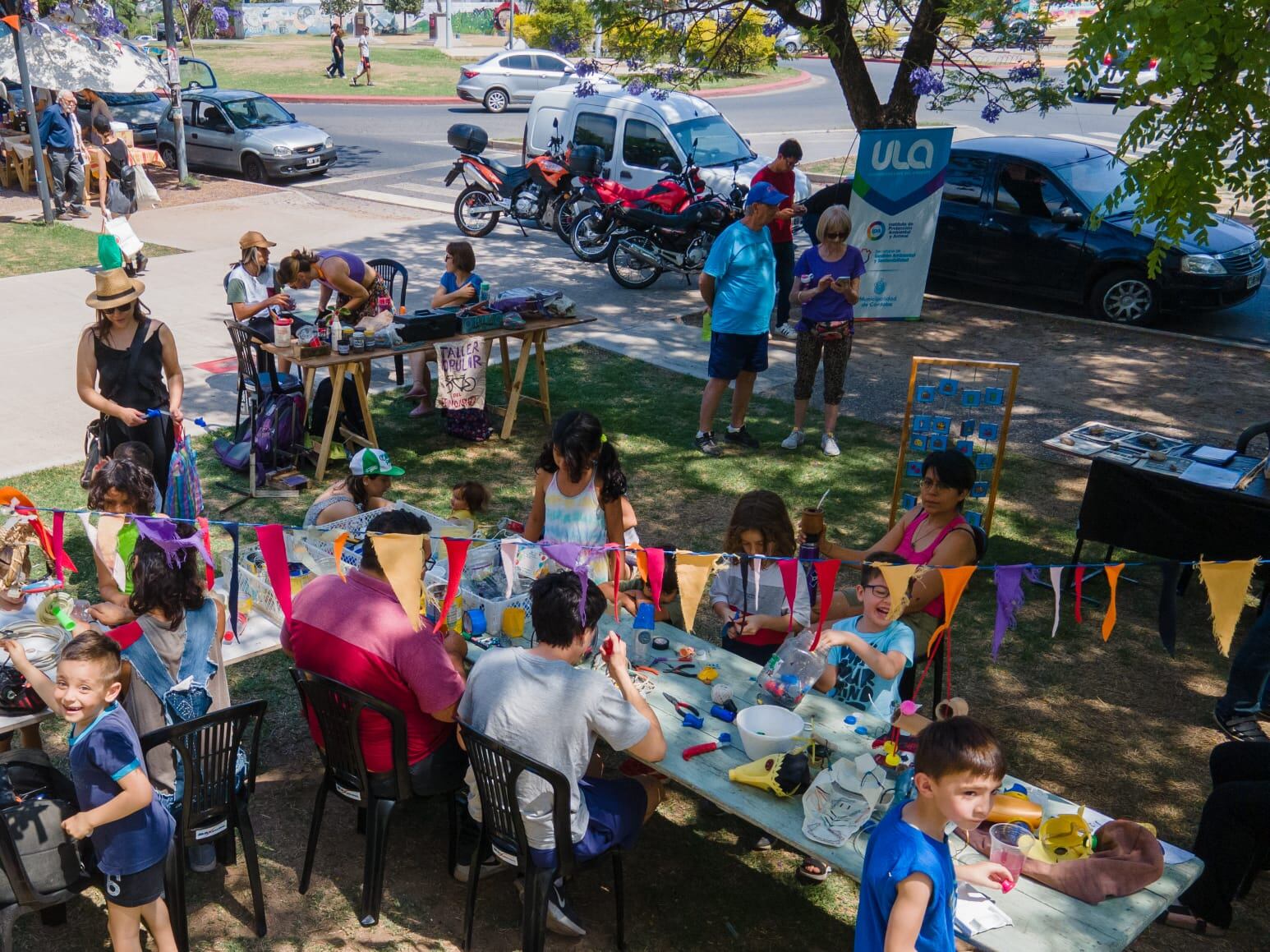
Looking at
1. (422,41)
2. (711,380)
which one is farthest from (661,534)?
(422,41)

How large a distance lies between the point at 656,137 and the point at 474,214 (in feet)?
8.68

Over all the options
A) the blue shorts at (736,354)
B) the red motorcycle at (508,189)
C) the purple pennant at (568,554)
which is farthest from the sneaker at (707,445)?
the red motorcycle at (508,189)

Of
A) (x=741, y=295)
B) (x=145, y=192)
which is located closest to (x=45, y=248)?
(x=145, y=192)

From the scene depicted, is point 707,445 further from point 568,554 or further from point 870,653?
point 870,653

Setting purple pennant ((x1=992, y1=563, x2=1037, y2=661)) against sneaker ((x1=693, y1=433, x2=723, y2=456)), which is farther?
sneaker ((x1=693, y1=433, x2=723, y2=456))

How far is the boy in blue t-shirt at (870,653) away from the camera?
4270mm

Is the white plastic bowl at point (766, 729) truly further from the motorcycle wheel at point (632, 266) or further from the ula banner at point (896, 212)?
the motorcycle wheel at point (632, 266)

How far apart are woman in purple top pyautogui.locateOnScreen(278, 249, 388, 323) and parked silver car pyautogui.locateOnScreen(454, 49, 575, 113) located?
2093cm

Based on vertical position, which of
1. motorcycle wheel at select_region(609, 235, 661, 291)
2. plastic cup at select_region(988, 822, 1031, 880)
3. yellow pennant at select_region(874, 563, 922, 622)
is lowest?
plastic cup at select_region(988, 822, 1031, 880)

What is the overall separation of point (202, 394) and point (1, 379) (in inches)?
67.1

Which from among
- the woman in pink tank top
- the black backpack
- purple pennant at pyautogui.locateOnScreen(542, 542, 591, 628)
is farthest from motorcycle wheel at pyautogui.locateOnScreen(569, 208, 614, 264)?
the black backpack

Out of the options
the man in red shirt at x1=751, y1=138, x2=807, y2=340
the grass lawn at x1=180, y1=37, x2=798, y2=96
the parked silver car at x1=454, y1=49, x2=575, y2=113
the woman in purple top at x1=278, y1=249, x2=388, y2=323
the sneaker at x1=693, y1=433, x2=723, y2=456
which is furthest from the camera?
the grass lawn at x1=180, y1=37, x2=798, y2=96

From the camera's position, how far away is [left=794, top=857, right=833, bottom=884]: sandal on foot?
441cm

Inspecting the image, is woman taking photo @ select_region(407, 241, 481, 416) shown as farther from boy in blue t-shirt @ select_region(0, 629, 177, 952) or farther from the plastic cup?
the plastic cup
